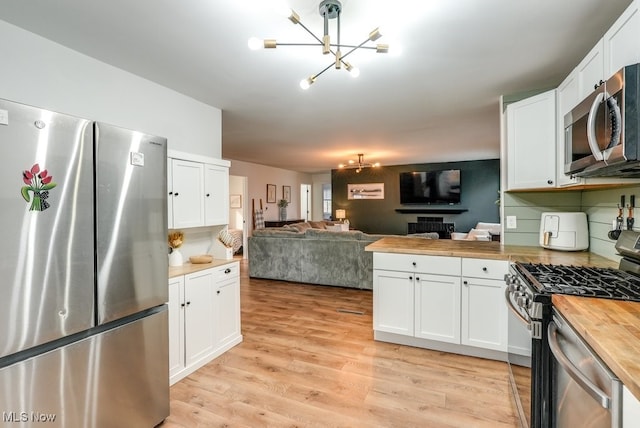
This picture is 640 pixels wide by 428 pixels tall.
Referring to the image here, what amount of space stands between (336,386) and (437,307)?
1.13 meters

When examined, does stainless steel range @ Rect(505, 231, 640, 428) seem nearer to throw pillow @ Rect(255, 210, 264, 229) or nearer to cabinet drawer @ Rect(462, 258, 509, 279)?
cabinet drawer @ Rect(462, 258, 509, 279)

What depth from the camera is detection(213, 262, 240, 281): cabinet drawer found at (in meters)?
2.67

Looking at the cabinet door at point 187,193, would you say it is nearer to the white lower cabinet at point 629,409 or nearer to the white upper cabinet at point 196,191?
the white upper cabinet at point 196,191

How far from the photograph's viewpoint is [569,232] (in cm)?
250

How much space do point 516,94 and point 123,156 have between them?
3.32 meters

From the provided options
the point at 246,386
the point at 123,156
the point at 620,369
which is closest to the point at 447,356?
the point at 246,386

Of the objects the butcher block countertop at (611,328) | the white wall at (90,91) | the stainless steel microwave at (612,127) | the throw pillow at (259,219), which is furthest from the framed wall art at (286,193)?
the butcher block countertop at (611,328)

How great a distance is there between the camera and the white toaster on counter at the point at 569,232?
2486 mm

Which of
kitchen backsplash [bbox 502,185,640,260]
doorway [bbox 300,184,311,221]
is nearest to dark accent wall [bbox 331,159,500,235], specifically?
doorway [bbox 300,184,311,221]

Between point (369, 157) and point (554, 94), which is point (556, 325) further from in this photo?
point (369, 157)

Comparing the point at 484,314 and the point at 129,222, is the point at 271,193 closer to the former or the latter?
the point at 484,314

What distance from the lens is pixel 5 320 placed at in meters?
1.18

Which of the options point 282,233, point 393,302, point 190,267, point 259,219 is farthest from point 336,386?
point 259,219

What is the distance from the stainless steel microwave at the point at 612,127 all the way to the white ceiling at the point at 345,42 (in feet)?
2.06
